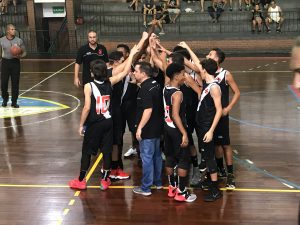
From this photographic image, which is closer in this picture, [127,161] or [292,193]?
[292,193]

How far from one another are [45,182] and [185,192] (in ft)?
6.99

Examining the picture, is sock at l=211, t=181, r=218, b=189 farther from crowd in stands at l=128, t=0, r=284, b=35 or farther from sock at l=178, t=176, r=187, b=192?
crowd in stands at l=128, t=0, r=284, b=35

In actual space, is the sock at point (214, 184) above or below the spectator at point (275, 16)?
below

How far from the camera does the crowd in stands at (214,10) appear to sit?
69.9 feet

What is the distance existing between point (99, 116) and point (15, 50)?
5.17m

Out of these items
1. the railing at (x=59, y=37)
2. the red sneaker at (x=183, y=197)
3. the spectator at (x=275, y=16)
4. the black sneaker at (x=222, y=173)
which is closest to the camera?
the red sneaker at (x=183, y=197)

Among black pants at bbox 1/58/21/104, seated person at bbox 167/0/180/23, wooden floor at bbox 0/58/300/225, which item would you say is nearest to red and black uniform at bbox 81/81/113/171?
wooden floor at bbox 0/58/300/225

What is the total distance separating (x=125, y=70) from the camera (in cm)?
643

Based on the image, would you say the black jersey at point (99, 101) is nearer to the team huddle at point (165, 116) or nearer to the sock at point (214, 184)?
the team huddle at point (165, 116)

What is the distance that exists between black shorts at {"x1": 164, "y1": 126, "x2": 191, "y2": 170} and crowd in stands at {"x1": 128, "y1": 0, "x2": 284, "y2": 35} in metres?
15.5

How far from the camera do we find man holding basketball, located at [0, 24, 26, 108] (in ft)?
35.0

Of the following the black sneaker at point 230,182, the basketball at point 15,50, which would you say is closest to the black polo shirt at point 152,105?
the black sneaker at point 230,182

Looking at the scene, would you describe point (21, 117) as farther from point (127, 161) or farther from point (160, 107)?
point (160, 107)

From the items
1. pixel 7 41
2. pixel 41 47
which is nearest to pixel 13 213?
pixel 7 41
